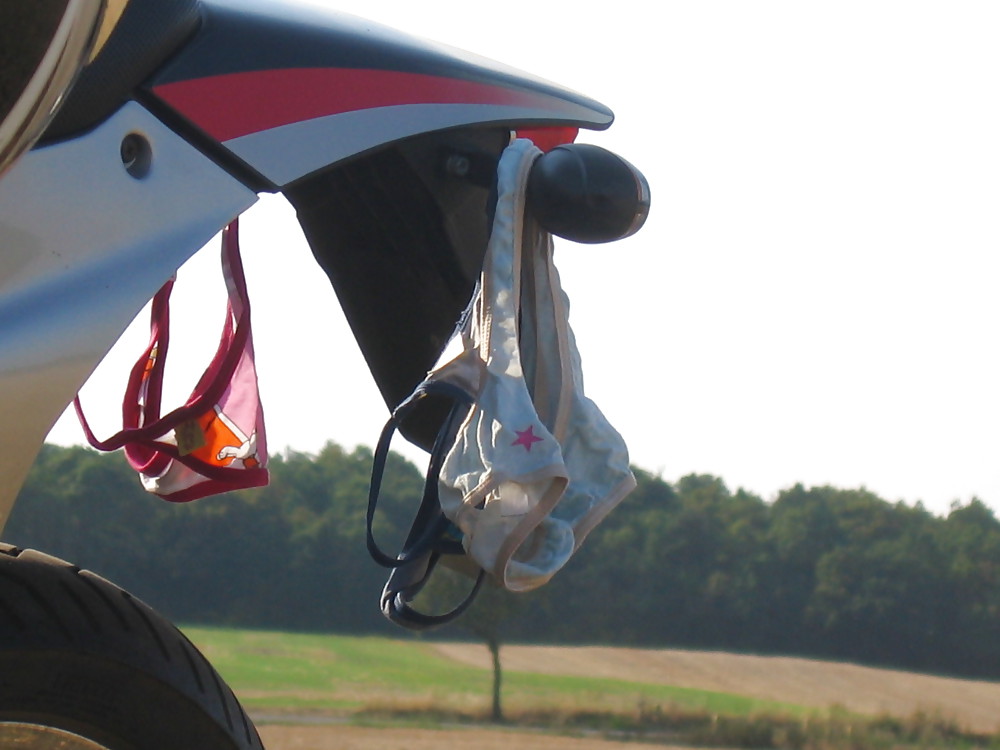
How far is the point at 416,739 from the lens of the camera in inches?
687

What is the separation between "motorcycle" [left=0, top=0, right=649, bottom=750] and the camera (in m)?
0.96

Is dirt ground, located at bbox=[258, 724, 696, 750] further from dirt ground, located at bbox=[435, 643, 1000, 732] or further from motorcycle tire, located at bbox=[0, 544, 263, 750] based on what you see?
motorcycle tire, located at bbox=[0, 544, 263, 750]

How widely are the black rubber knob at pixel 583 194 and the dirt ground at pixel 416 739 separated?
599 inches

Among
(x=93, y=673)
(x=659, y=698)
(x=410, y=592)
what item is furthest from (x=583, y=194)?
(x=659, y=698)

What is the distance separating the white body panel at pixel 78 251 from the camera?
954 millimetres

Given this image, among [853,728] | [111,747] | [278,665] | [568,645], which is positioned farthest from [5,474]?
[853,728]

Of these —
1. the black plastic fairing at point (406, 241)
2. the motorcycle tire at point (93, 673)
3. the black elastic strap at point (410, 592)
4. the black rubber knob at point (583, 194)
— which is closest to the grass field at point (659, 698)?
the black plastic fairing at point (406, 241)

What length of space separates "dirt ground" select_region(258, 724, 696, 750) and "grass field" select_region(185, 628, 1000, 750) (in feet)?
0.23

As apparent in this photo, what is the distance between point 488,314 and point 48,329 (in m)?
0.46

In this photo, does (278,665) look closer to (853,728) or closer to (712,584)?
(712,584)

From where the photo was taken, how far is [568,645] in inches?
688

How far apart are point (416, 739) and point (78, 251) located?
17016 mm

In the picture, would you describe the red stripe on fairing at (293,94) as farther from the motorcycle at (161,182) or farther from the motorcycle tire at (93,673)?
→ the motorcycle tire at (93,673)

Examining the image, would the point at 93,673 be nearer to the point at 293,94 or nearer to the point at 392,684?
the point at 293,94
